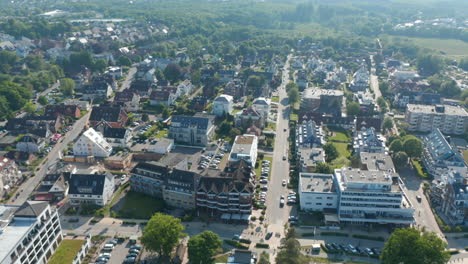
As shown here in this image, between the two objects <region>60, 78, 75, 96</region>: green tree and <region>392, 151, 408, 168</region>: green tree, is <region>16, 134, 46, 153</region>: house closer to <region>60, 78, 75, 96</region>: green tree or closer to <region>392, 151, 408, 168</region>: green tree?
<region>60, 78, 75, 96</region>: green tree

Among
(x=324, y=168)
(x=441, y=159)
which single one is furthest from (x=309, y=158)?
(x=441, y=159)

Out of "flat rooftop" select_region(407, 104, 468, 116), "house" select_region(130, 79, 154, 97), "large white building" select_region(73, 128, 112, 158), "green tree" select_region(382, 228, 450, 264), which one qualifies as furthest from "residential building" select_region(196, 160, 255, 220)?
"house" select_region(130, 79, 154, 97)

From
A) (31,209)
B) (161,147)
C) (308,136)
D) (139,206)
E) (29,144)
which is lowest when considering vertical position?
(139,206)

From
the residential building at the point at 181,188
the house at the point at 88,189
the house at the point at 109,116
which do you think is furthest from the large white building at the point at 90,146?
the residential building at the point at 181,188

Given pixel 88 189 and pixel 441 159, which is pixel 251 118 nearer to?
pixel 441 159

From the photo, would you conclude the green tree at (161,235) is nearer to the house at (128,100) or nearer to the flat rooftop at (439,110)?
the house at (128,100)

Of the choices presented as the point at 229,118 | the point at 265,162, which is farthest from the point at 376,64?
the point at 265,162

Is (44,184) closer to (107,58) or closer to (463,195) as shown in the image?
(463,195)
